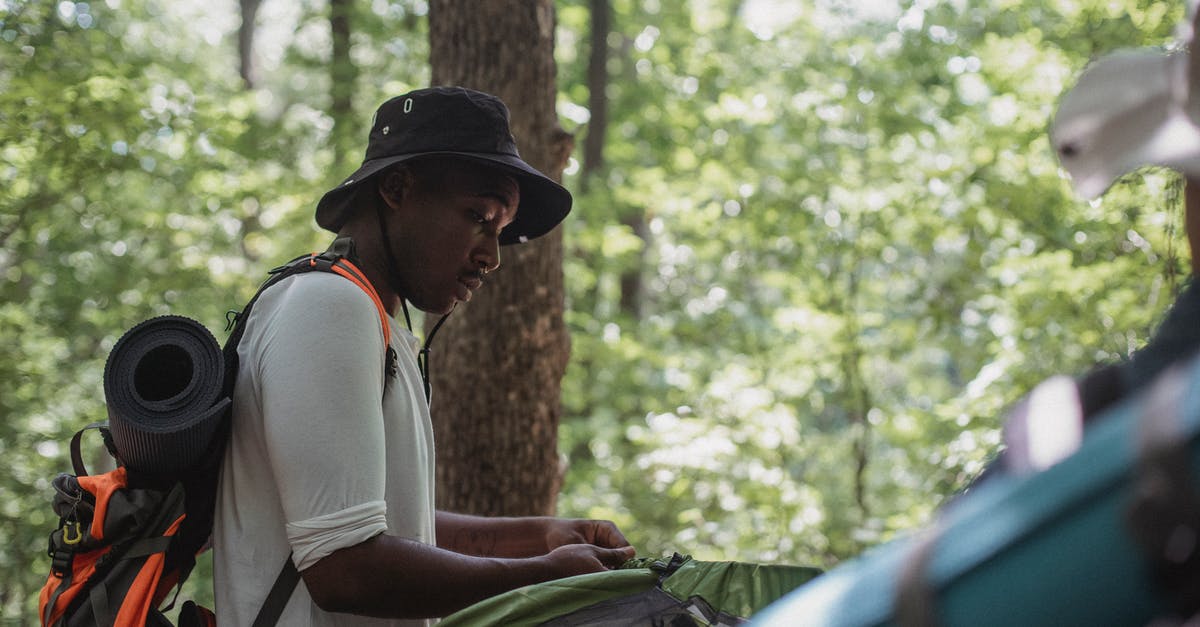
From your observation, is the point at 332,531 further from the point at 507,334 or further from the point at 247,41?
the point at 247,41

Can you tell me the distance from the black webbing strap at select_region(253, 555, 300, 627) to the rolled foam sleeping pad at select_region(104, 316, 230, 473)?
0.27m

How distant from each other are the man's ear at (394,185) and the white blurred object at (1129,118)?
1.33m

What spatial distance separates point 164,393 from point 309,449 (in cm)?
34

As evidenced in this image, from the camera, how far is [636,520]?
8375 millimetres

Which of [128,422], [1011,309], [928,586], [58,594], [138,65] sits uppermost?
[138,65]

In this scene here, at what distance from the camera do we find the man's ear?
84.6 inches

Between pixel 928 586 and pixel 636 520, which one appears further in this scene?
pixel 636 520

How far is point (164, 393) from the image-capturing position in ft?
6.08

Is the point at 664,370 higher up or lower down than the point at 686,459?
higher up

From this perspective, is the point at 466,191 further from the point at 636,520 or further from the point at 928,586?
the point at 636,520

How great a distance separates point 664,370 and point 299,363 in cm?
784

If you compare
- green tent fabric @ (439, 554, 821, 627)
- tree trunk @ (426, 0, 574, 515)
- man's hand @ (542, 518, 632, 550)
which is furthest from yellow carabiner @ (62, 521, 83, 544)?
tree trunk @ (426, 0, 574, 515)

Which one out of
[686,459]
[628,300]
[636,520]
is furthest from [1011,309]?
[628,300]

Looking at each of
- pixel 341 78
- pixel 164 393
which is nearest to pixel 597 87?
pixel 341 78
